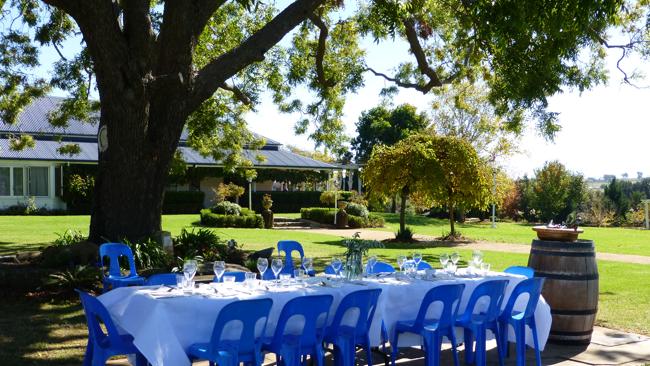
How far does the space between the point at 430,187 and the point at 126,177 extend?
1133cm

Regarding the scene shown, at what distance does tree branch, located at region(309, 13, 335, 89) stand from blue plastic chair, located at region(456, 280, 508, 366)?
8710mm

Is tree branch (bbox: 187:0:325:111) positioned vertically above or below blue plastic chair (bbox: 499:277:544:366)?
above

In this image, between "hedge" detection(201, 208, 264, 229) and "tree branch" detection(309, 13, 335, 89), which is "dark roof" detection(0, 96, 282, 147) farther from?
"tree branch" detection(309, 13, 335, 89)

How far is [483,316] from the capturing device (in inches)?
252

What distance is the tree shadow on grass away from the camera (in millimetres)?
6918

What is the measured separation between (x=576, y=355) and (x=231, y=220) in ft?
66.5

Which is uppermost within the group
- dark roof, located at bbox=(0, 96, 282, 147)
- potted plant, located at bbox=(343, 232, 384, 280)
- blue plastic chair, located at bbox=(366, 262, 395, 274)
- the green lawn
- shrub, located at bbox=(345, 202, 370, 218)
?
dark roof, located at bbox=(0, 96, 282, 147)

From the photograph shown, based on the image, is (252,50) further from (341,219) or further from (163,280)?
(341,219)

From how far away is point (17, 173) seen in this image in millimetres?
32500

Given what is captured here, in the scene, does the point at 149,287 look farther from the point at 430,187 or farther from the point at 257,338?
the point at 430,187

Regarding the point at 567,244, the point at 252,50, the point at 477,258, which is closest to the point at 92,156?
the point at 252,50

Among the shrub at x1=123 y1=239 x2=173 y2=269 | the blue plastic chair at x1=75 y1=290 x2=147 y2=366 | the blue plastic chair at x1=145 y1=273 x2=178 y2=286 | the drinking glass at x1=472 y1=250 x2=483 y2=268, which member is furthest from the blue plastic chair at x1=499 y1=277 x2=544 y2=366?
the shrub at x1=123 y1=239 x2=173 y2=269

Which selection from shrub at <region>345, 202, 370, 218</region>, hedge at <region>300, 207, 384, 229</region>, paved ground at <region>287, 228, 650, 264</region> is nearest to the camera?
paved ground at <region>287, 228, 650, 264</region>

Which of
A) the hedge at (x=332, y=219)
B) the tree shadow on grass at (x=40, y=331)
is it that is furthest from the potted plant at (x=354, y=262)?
the hedge at (x=332, y=219)
